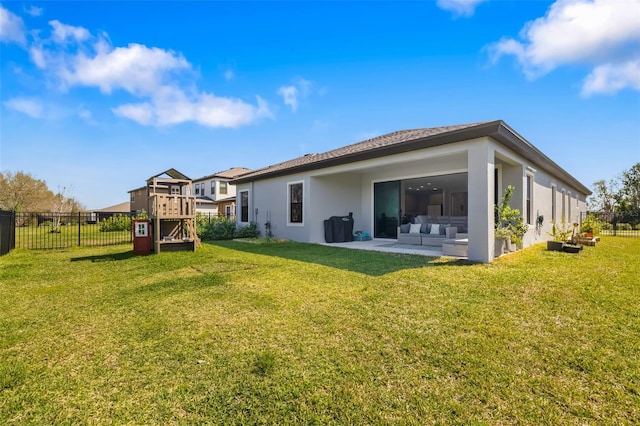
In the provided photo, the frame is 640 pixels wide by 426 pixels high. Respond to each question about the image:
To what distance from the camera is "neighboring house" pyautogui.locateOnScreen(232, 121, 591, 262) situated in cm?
642

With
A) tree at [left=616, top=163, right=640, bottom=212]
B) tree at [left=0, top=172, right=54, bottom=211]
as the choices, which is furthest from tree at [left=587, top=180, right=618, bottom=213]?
tree at [left=0, top=172, right=54, bottom=211]

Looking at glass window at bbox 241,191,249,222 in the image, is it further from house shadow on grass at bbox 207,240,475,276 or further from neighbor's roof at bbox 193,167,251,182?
neighbor's roof at bbox 193,167,251,182

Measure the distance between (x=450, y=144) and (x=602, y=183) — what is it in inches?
1351

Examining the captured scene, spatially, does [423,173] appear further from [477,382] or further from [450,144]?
[477,382]

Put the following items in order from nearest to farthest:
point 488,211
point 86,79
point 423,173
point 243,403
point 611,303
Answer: point 243,403, point 611,303, point 488,211, point 86,79, point 423,173

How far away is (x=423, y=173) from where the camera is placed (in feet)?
33.9

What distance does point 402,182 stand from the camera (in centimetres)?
1161

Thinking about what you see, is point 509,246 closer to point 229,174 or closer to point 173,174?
point 173,174

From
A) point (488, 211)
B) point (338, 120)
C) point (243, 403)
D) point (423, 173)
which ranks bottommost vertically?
point (243, 403)

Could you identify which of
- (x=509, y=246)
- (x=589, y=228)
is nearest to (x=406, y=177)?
(x=509, y=246)

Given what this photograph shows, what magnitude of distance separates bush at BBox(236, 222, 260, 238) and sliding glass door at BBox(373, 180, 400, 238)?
5219 mm

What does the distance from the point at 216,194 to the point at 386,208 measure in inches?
813

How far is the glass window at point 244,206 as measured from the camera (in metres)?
14.4

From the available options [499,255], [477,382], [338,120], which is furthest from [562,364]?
[338,120]
